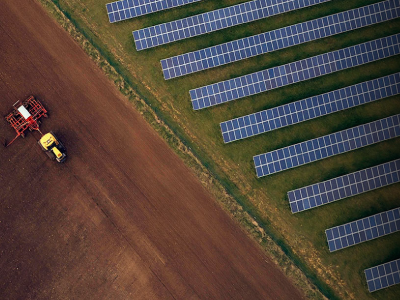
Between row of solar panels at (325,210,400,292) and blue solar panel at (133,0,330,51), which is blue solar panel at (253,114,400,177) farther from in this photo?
blue solar panel at (133,0,330,51)

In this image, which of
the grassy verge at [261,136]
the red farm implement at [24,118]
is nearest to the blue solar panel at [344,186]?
the grassy verge at [261,136]

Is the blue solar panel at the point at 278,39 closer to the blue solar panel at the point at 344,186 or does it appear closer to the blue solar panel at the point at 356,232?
the blue solar panel at the point at 344,186

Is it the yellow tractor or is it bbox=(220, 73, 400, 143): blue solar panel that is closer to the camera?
the yellow tractor

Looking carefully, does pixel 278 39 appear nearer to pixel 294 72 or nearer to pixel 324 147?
pixel 294 72

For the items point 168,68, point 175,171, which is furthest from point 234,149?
point 168,68

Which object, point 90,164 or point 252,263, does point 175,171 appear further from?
point 252,263

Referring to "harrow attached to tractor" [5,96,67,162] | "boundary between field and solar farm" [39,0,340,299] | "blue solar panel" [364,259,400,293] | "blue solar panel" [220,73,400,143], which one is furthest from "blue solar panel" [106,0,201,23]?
"blue solar panel" [364,259,400,293]
